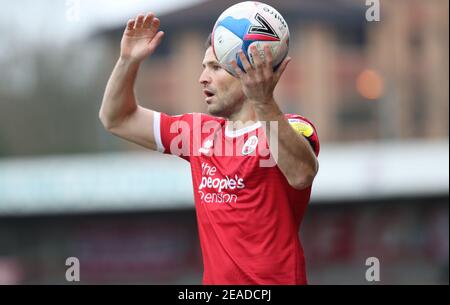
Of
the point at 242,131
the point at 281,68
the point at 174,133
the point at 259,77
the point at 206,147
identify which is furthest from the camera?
the point at 174,133

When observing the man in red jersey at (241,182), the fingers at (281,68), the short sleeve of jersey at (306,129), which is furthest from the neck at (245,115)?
the fingers at (281,68)

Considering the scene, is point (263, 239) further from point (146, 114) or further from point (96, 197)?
point (96, 197)

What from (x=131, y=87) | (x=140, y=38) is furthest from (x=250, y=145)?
(x=140, y=38)

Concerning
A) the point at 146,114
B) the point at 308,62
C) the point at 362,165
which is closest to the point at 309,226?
the point at 362,165

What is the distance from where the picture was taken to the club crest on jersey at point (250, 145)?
5.62 meters

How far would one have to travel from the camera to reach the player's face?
570 centimetres

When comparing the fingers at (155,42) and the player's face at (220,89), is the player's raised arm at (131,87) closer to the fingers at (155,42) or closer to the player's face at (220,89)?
the fingers at (155,42)

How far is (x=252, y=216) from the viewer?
5555mm

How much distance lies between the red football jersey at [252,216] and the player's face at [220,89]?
210 millimetres

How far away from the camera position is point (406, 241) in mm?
24812

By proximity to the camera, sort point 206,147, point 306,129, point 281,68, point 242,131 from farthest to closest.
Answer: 1. point 206,147
2. point 242,131
3. point 306,129
4. point 281,68

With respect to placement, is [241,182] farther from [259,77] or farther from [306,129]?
[259,77]

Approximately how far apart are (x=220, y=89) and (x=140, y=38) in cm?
67
